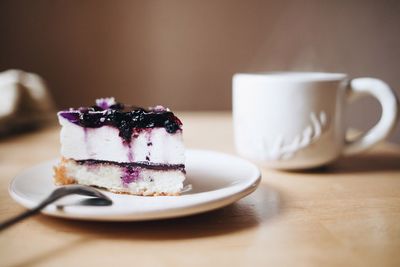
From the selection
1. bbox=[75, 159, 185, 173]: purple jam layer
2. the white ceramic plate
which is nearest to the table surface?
the white ceramic plate

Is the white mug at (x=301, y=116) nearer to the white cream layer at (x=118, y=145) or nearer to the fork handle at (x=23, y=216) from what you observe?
the white cream layer at (x=118, y=145)

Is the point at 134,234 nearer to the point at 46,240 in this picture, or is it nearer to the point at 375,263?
the point at 46,240

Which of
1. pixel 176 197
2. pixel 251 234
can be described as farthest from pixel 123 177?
pixel 251 234

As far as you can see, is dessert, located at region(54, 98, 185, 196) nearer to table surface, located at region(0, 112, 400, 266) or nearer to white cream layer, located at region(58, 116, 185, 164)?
white cream layer, located at region(58, 116, 185, 164)

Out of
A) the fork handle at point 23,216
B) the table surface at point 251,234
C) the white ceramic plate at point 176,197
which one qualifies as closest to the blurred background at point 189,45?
the white ceramic plate at point 176,197

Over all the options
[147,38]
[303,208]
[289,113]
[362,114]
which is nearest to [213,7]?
[147,38]
